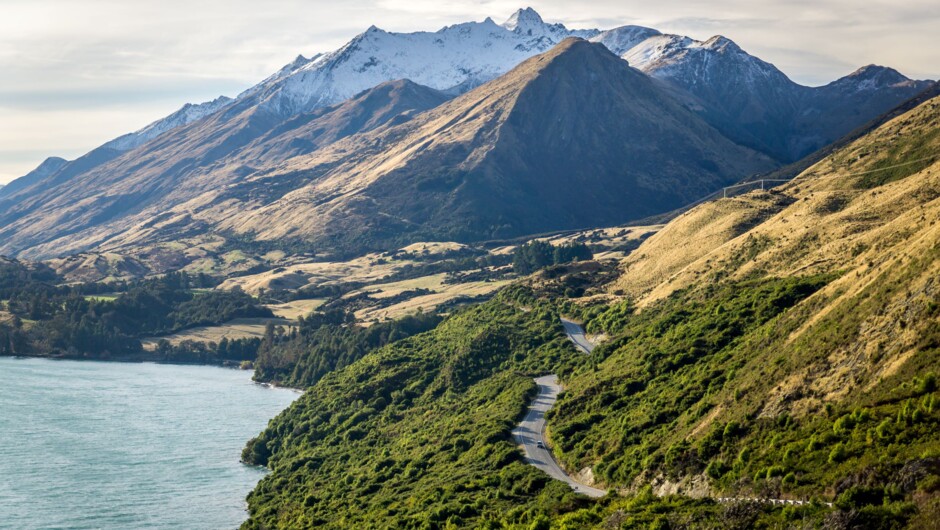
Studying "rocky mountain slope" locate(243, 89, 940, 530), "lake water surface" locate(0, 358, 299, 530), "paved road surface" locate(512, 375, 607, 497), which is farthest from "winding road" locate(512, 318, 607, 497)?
"lake water surface" locate(0, 358, 299, 530)

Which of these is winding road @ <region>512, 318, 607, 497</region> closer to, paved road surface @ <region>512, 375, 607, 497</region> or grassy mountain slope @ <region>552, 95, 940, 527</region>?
paved road surface @ <region>512, 375, 607, 497</region>

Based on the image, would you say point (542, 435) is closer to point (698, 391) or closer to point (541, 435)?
point (541, 435)

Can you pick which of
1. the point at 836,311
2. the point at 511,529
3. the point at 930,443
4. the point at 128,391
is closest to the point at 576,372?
the point at 836,311

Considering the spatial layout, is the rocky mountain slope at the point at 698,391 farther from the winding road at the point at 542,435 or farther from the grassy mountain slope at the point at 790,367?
the winding road at the point at 542,435

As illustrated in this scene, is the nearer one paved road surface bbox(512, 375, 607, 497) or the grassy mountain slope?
the grassy mountain slope

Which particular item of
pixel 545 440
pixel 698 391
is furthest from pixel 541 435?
pixel 698 391

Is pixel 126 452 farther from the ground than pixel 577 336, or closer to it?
closer to it
